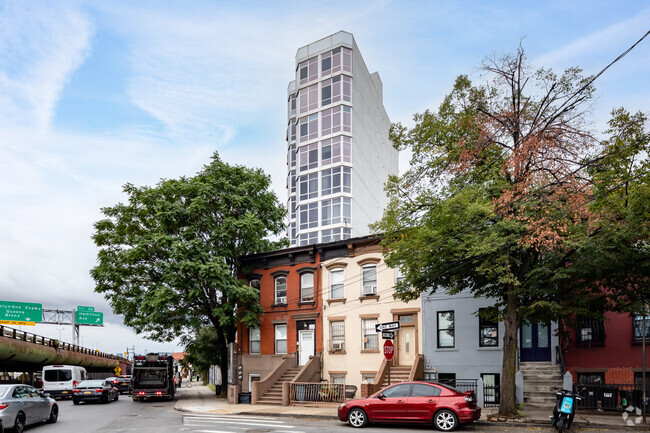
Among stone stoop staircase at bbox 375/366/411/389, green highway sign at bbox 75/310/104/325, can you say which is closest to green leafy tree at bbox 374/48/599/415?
stone stoop staircase at bbox 375/366/411/389

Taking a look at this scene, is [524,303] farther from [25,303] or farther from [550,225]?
[25,303]

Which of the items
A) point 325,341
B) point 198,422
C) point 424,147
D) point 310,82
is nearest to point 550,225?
point 424,147

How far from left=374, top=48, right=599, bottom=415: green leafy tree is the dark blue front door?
13.0 feet

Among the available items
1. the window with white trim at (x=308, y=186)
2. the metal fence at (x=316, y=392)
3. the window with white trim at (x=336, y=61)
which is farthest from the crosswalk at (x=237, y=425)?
the window with white trim at (x=336, y=61)

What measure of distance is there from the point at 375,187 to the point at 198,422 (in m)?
44.0

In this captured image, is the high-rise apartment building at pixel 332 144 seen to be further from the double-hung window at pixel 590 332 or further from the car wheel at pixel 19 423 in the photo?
the car wheel at pixel 19 423

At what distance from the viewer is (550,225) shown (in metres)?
16.6

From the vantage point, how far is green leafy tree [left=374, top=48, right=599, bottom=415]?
16906mm

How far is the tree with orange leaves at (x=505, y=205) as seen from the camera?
55.3 ft

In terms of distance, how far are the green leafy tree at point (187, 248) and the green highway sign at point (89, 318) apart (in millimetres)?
36516

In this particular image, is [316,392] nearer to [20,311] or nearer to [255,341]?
[255,341]

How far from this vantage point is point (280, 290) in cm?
3253

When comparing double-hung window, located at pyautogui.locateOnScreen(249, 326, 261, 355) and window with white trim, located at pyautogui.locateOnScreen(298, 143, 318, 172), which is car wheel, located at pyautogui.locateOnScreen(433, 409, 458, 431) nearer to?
double-hung window, located at pyautogui.locateOnScreen(249, 326, 261, 355)

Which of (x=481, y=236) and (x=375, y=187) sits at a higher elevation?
(x=375, y=187)
